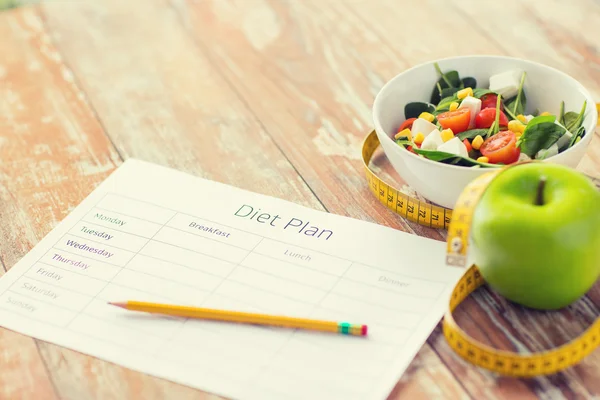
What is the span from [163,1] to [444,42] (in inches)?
27.4

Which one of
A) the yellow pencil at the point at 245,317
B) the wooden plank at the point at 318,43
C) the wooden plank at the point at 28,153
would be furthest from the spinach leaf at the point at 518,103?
the wooden plank at the point at 28,153

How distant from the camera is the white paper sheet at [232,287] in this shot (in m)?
0.90

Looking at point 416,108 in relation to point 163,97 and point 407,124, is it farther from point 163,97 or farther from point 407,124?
point 163,97

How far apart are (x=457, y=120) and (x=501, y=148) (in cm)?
9

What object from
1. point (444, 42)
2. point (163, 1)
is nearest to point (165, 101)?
point (163, 1)

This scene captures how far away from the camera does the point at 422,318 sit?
0.94 metres

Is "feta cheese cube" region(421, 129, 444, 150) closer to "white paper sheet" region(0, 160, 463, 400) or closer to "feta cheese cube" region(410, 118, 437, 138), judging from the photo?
"feta cheese cube" region(410, 118, 437, 138)

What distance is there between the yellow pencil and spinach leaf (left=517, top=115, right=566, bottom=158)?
366 mm

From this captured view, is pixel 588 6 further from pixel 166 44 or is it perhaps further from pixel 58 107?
pixel 58 107

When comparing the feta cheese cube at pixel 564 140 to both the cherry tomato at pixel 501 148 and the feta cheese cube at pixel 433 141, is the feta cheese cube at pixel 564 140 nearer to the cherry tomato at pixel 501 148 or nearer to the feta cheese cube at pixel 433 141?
the cherry tomato at pixel 501 148

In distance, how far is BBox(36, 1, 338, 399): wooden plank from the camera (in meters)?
0.95

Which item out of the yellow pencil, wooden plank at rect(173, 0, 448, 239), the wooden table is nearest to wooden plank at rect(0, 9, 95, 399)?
the wooden table

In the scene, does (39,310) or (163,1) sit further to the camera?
(163,1)

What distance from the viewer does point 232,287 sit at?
3.31 feet
